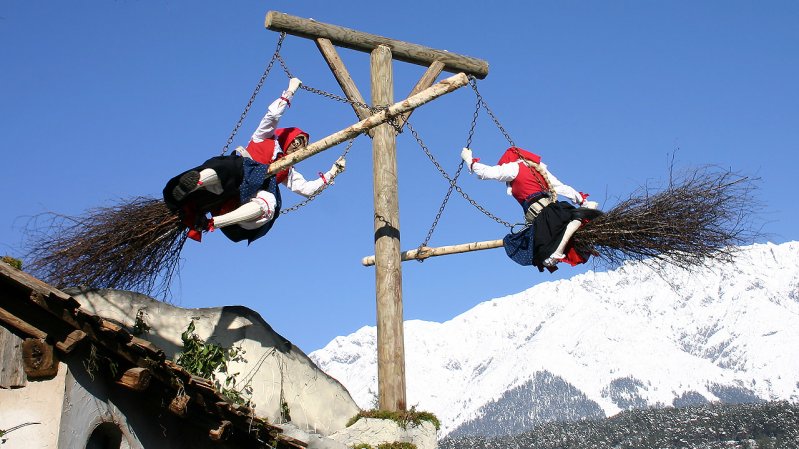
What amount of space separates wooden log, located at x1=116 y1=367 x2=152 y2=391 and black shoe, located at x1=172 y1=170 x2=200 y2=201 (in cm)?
204

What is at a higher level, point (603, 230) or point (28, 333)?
point (603, 230)

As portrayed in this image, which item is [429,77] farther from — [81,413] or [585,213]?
[81,413]

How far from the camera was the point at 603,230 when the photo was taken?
9211 millimetres

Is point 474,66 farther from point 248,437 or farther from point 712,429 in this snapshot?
point 712,429

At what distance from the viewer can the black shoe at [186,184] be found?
27.1 ft

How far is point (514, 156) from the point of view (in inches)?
392

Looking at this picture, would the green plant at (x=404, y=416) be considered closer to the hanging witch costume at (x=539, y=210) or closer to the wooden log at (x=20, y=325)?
the hanging witch costume at (x=539, y=210)

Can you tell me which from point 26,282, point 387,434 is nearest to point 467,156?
point 387,434

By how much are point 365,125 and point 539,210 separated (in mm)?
2078

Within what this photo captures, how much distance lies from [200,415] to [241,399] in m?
1.67

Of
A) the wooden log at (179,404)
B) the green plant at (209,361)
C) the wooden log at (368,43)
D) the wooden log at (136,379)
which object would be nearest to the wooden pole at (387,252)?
the wooden log at (368,43)

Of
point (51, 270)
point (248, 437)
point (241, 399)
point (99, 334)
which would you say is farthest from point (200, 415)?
point (51, 270)

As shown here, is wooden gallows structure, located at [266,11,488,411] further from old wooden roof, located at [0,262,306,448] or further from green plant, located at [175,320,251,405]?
old wooden roof, located at [0,262,306,448]

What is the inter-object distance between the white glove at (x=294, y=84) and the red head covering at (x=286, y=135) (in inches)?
21.4
